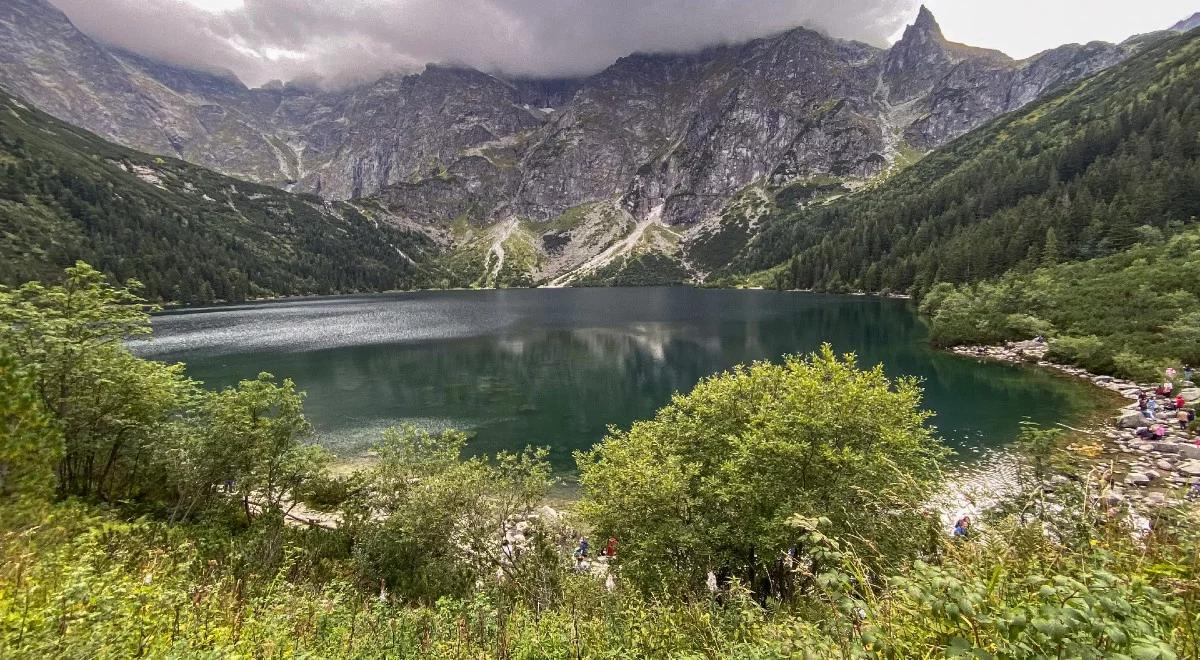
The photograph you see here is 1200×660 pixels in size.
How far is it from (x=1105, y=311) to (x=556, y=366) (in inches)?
2904

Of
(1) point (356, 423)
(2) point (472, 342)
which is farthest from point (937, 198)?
(1) point (356, 423)

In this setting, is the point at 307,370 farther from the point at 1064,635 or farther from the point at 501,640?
the point at 1064,635

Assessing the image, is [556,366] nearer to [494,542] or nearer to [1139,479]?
[494,542]

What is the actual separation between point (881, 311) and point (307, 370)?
12581cm

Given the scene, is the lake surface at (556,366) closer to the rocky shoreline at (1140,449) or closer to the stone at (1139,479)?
the rocky shoreline at (1140,449)

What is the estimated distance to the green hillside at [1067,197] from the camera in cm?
10062

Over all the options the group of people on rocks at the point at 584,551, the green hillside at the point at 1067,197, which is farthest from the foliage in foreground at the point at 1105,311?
the group of people on rocks at the point at 584,551

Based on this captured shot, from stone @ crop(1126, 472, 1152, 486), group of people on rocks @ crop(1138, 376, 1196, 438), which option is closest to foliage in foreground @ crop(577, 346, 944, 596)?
stone @ crop(1126, 472, 1152, 486)

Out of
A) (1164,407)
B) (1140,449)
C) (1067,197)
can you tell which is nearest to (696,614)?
(1140,449)

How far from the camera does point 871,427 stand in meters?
18.2

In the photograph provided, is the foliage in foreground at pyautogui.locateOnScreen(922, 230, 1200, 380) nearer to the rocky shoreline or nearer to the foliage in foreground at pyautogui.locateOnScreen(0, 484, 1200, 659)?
the rocky shoreline

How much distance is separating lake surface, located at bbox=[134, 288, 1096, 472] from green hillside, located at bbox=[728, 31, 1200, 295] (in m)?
26.2

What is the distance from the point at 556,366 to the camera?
3206 inches

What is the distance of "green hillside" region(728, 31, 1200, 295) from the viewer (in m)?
101
